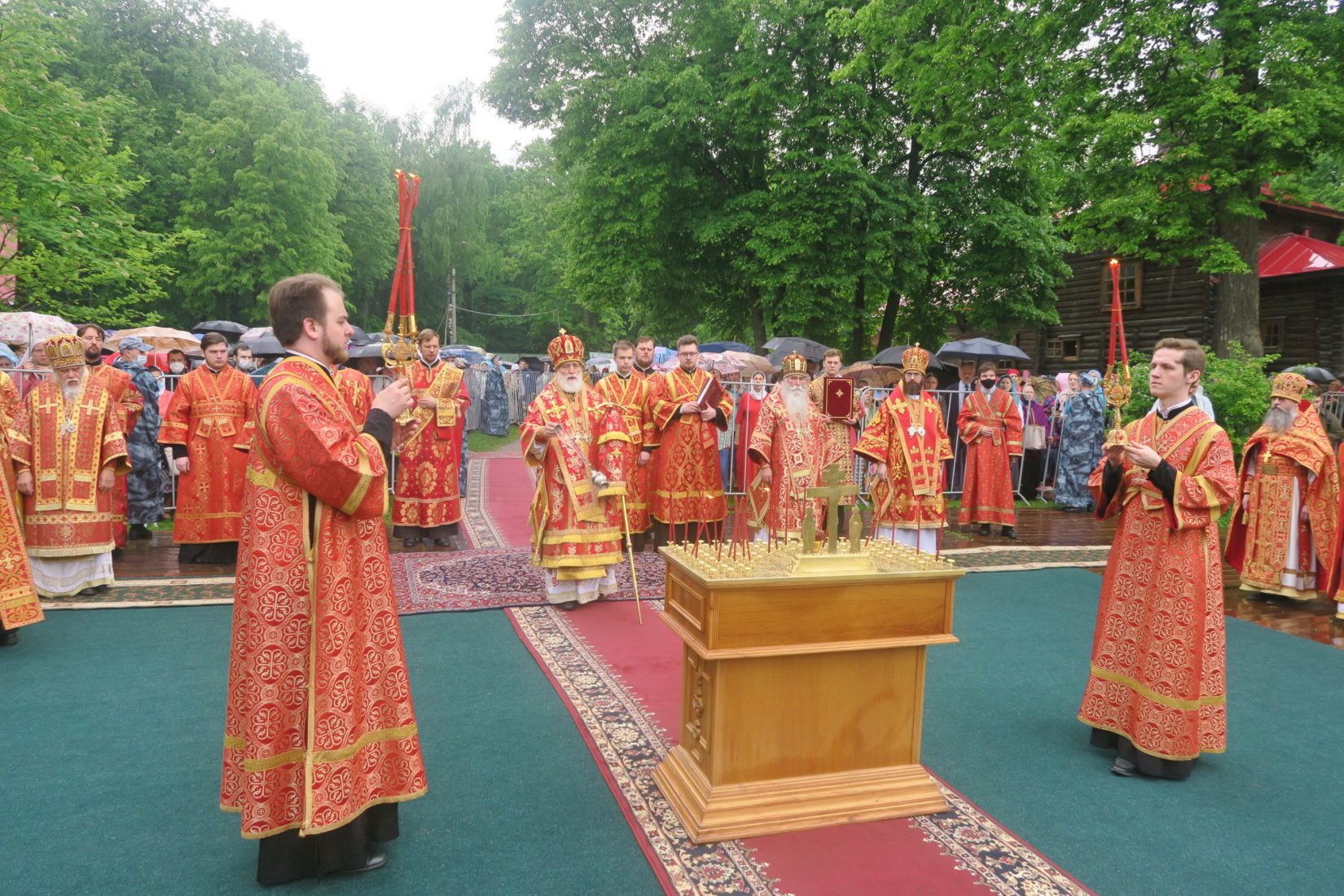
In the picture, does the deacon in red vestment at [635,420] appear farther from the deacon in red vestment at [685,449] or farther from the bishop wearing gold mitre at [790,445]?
the bishop wearing gold mitre at [790,445]

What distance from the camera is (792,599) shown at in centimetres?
328

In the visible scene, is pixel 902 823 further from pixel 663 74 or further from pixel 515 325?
pixel 515 325

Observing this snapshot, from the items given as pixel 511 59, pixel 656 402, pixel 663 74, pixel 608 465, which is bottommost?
pixel 608 465

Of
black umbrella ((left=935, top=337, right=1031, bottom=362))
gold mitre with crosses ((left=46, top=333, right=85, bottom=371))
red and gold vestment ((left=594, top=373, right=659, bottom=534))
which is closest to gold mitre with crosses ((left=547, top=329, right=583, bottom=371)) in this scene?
red and gold vestment ((left=594, top=373, right=659, bottom=534))

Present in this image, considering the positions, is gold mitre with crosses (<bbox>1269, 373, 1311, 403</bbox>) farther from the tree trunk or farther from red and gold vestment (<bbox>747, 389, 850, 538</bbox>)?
the tree trunk

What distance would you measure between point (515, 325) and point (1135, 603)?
4987 cm

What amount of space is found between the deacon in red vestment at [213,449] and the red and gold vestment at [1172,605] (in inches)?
270

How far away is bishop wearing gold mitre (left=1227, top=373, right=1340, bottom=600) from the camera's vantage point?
7.25 metres

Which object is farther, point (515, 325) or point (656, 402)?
point (515, 325)

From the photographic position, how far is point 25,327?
12.9 meters

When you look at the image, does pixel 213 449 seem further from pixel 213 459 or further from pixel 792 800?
pixel 792 800

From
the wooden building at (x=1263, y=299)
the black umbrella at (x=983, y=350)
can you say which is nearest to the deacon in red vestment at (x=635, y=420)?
the black umbrella at (x=983, y=350)

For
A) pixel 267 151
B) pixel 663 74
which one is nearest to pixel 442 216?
pixel 267 151

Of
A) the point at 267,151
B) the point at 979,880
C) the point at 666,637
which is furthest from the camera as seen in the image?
the point at 267,151
